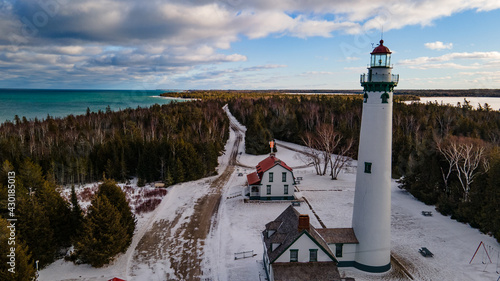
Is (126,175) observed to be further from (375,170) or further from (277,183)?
(375,170)

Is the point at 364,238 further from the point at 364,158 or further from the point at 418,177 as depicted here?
the point at 418,177

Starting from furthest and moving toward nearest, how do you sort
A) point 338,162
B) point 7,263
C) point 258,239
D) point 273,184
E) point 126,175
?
point 126,175 → point 338,162 → point 273,184 → point 258,239 → point 7,263

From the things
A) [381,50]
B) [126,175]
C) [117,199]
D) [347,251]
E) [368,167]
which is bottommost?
[126,175]

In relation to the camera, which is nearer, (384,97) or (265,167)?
(384,97)

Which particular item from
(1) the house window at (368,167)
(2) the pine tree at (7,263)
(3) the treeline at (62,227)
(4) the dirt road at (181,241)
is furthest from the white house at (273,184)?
(2) the pine tree at (7,263)

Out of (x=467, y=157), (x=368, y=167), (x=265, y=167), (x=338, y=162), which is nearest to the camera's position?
(x=368, y=167)

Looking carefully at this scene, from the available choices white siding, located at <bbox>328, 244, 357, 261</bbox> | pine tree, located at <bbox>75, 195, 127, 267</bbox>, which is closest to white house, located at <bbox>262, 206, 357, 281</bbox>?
white siding, located at <bbox>328, 244, 357, 261</bbox>

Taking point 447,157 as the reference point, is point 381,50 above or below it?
above

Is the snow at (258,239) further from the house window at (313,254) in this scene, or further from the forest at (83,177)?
the house window at (313,254)

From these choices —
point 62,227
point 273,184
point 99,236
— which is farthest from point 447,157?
point 62,227
